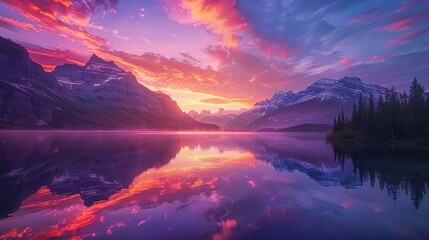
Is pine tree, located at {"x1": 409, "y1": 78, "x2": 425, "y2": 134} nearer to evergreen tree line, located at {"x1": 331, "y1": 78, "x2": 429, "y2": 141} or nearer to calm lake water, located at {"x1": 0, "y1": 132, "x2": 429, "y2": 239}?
evergreen tree line, located at {"x1": 331, "y1": 78, "x2": 429, "y2": 141}

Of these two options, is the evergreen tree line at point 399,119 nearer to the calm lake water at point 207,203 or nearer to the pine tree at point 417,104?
the pine tree at point 417,104

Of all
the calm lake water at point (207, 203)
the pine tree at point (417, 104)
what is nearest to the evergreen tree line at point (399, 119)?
the pine tree at point (417, 104)

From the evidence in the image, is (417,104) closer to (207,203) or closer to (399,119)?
(399,119)

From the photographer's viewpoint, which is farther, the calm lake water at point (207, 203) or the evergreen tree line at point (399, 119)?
the evergreen tree line at point (399, 119)

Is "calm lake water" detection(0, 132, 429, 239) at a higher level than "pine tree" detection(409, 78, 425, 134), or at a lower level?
lower

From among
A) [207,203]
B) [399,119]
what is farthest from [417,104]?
A: [207,203]

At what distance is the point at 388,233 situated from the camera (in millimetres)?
15789

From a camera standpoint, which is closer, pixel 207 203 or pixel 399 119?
pixel 207 203

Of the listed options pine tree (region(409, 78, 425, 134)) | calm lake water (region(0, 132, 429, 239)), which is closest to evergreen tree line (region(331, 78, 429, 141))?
pine tree (region(409, 78, 425, 134))

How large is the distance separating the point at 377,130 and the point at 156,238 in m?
121

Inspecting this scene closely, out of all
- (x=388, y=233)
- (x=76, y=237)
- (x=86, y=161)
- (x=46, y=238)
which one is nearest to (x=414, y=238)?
(x=388, y=233)

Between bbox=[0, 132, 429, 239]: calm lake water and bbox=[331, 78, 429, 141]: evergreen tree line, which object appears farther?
bbox=[331, 78, 429, 141]: evergreen tree line

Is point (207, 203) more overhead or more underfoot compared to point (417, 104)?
more underfoot

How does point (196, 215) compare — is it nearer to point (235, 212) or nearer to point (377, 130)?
point (235, 212)
